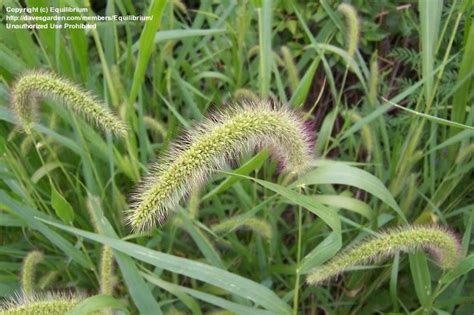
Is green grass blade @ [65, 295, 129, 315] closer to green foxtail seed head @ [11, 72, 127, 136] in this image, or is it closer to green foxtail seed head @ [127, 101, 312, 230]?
green foxtail seed head @ [127, 101, 312, 230]

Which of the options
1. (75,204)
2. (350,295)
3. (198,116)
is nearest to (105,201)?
(75,204)

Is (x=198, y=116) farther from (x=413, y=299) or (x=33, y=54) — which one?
(x=413, y=299)

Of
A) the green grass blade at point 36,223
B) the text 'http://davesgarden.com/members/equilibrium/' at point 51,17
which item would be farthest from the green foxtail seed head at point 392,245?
the text 'http://davesgarden.com/members/equilibrium/' at point 51,17

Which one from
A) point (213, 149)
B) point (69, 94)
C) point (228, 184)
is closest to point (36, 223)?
point (69, 94)

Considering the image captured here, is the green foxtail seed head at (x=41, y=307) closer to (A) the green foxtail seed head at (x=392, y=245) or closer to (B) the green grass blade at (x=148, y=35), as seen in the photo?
(A) the green foxtail seed head at (x=392, y=245)

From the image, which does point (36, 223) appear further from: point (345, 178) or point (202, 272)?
point (345, 178)

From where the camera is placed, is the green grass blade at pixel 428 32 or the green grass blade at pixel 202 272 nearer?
the green grass blade at pixel 202 272

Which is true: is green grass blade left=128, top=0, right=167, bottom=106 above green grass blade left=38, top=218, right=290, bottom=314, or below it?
above

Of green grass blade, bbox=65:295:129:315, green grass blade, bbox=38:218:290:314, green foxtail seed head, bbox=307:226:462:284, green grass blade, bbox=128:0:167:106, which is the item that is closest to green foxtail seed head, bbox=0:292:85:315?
green grass blade, bbox=65:295:129:315
